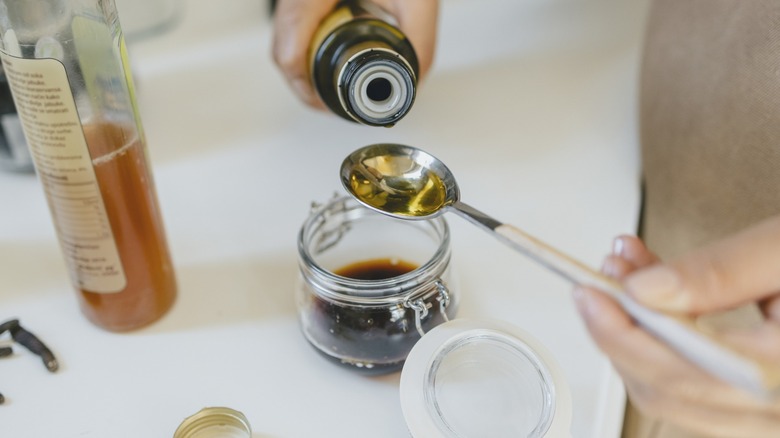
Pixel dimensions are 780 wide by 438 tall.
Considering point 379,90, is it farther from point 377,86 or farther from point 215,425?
point 215,425

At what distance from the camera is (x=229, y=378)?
1.60 feet

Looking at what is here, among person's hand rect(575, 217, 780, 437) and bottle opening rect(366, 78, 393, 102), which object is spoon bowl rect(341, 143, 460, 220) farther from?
person's hand rect(575, 217, 780, 437)

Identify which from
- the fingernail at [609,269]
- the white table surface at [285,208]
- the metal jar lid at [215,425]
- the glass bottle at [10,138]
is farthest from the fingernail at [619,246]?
the glass bottle at [10,138]

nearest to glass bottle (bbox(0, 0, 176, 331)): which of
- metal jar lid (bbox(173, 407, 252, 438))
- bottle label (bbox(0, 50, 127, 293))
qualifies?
bottle label (bbox(0, 50, 127, 293))

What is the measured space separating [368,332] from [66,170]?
204 mm

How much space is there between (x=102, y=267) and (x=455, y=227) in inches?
10.6

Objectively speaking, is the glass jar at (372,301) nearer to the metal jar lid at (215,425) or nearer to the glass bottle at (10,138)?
the metal jar lid at (215,425)

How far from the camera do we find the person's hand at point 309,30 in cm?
58

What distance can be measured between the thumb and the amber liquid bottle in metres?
0.19

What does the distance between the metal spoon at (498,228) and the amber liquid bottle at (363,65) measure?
1.1 inches

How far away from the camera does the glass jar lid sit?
410 mm

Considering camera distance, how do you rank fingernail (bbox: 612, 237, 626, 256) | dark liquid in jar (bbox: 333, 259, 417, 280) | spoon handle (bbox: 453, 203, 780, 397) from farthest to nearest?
dark liquid in jar (bbox: 333, 259, 417, 280)
fingernail (bbox: 612, 237, 626, 256)
spoon handle (bbox: 453, 203, 780, 397)

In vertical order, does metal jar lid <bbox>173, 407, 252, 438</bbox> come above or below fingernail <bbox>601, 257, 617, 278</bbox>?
below

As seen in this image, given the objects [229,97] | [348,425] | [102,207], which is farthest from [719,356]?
[229,97]
